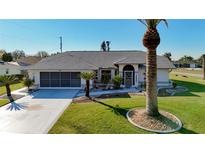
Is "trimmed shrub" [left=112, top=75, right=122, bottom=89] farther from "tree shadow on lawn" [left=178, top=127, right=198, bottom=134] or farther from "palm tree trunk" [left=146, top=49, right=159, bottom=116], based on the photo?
"tree shadow on lawn" [left=178, top=127, right=198, bottom=134]

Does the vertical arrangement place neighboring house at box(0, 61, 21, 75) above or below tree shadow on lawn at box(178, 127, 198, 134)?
above

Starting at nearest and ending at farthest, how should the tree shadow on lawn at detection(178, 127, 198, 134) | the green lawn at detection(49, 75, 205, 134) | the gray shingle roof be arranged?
the tree shadow on lawn at detection(178, 127, 198, 134)
the green lawn at detection(49, 75, 205, 134)
the gray shingle roof

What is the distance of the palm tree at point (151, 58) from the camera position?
9484 mm

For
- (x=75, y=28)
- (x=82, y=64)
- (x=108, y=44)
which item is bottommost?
(x=82, y=64)

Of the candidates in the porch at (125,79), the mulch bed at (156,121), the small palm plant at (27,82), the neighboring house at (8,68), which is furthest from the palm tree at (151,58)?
the neighboring house at (8,68)

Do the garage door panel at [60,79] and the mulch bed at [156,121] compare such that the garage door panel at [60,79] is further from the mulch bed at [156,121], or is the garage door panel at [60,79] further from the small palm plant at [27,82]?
the mulch bed at [156,121]

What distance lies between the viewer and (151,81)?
9.79 m

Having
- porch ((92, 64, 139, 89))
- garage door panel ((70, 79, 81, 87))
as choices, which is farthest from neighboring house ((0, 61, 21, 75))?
porch ((92, 64, 139, 89))

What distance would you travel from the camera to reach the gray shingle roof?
22.4m
